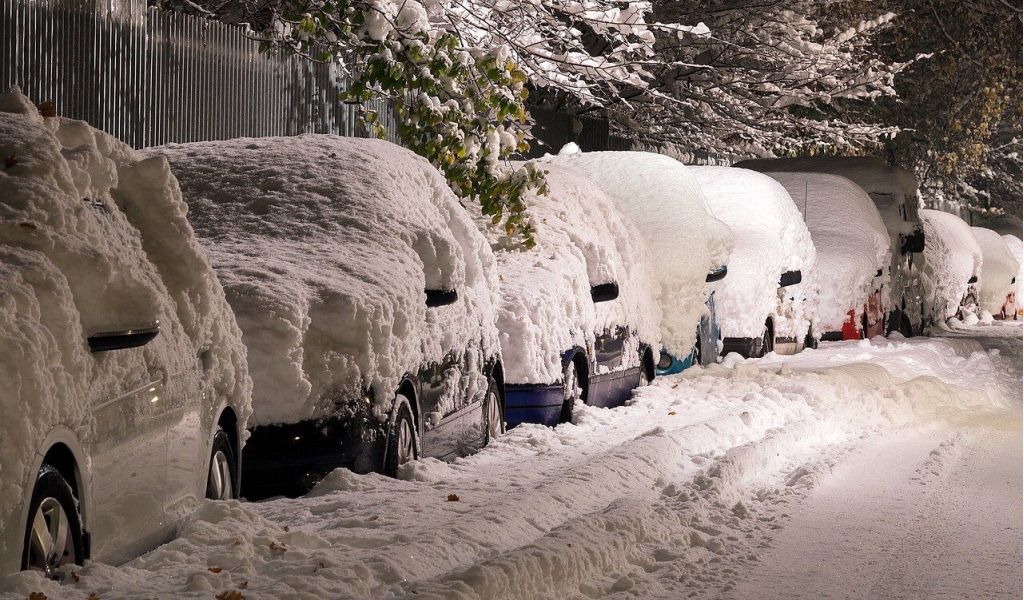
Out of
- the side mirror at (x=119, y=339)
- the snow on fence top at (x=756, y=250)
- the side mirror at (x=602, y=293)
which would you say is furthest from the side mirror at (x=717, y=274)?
the side mirror at (x=119, y=339)

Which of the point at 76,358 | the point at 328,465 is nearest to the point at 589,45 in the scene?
the point at 328,465

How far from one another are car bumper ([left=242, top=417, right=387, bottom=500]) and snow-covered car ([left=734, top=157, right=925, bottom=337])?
14390 millimetres

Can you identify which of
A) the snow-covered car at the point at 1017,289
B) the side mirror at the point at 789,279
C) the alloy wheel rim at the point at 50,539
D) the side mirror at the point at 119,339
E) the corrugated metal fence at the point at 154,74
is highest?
the corrugated metal fence at the point at 154,74

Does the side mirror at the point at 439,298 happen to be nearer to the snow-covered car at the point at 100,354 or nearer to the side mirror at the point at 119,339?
the snow-covered car at the point at 100,354

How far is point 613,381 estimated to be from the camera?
1126 cm

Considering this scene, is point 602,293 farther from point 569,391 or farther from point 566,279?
point 569,391

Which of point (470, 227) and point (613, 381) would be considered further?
point (613, 381)

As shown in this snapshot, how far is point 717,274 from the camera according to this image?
13.3 metres

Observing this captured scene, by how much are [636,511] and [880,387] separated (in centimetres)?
642

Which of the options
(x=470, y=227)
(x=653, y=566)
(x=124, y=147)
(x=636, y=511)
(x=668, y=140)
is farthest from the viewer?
(x=668, y=140)

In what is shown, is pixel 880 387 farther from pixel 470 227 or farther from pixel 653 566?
pixel 653 566

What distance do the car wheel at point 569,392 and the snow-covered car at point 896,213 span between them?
414 inches

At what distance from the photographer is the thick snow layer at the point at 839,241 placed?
709 inches

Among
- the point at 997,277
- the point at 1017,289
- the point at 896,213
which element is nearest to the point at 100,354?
the point at 896,213
